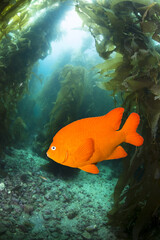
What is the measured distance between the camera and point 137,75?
196cm

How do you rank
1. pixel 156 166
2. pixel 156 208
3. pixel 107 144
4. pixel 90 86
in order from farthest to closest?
1. pixel 90 86
2. pixel 156 166
3. pixel 156 208
4. pixel 107 144

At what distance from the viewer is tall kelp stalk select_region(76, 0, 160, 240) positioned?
1899 millimetres

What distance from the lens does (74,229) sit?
83.9 inches

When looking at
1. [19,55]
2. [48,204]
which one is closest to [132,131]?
[48,204]

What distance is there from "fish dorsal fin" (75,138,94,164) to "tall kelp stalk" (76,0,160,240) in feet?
3.80

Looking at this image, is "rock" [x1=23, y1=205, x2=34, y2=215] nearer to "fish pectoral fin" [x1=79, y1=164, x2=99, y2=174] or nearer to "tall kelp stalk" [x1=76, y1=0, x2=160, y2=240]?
"tall kelp stalk" [x1=76, y1=0, x2=160, y2=240]

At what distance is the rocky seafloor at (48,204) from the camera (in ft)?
6.31

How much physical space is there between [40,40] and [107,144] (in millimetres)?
3919

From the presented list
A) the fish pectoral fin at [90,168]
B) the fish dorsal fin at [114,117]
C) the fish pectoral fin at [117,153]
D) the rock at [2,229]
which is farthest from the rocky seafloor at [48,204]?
the fish dorsal fin at [114,117]

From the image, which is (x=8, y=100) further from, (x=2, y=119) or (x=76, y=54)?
(x=76, y=54)

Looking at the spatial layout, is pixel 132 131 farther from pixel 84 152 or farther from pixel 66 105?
pixel 66 105

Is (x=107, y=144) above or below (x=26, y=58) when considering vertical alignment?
below

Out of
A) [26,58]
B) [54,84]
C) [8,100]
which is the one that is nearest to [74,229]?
[8,100]

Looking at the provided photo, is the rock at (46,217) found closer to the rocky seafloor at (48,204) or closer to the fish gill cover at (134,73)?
the rocky seafloor at (48,204)
